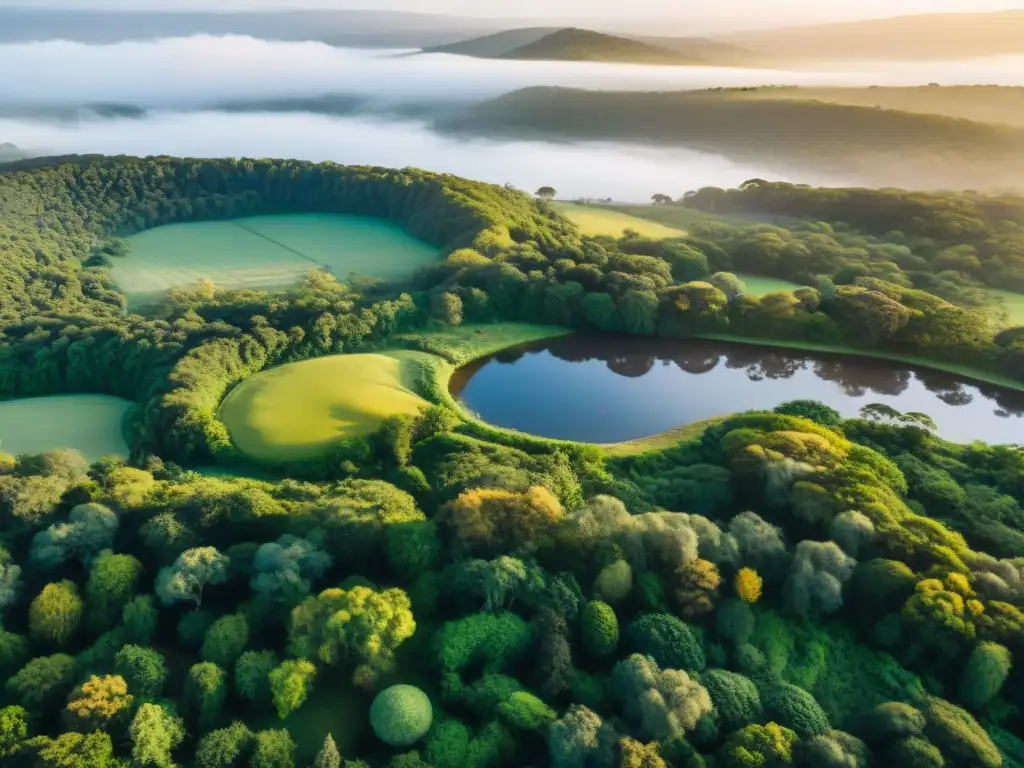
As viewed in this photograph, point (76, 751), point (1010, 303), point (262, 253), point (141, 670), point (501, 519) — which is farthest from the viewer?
point (262, 253)

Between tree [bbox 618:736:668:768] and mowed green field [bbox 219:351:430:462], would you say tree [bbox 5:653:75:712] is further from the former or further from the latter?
tree [bbox 618:736:668:768]

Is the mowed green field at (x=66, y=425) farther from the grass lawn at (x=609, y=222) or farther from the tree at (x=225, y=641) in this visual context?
the grass lawn at (x=609, y=222)

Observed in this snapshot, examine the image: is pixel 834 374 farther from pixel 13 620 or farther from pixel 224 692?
pixel 13 620

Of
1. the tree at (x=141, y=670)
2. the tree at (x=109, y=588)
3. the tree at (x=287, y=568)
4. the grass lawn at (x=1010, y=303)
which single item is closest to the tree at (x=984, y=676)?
the tree at (x=287, y=568)

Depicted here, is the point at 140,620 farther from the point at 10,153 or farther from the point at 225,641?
the point at 10,153

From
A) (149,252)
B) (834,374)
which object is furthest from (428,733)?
(149,252)

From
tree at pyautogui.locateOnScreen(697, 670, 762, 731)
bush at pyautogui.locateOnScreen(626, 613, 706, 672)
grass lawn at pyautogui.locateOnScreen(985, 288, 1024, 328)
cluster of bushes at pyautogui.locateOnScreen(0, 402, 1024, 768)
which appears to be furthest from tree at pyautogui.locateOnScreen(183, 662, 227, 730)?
grass lawn at pyautogui.locateOnScreen(985, 288, 1024, 328)

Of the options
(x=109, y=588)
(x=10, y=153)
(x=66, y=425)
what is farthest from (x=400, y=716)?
(x=10, y=153)
